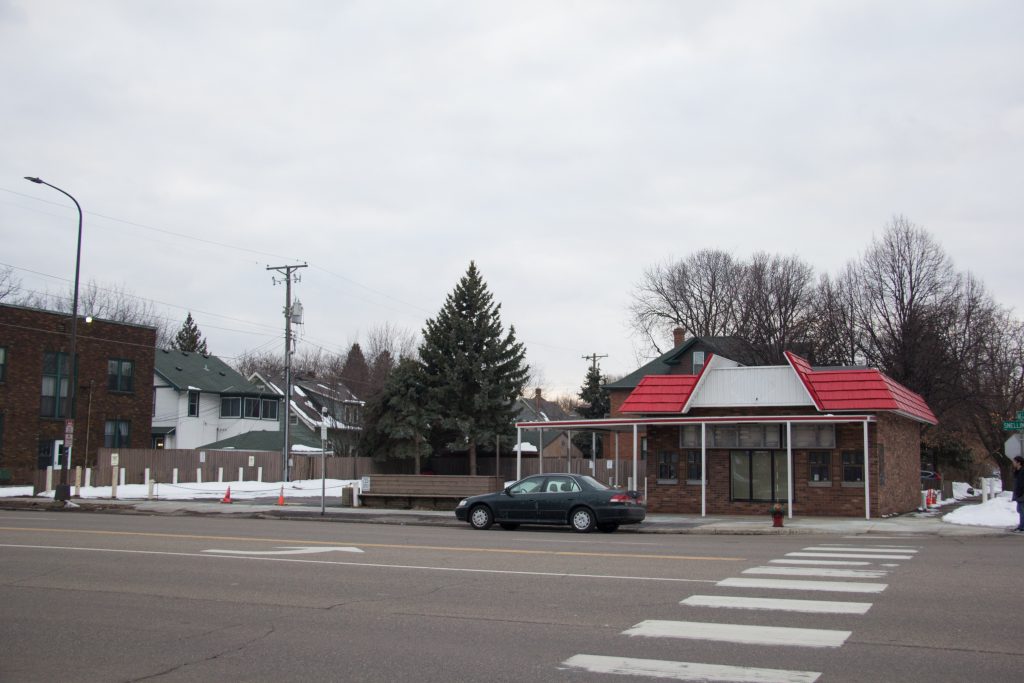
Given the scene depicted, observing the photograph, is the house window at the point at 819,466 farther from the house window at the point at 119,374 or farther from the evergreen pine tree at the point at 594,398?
the evergreen pine tree at the point at 594,398

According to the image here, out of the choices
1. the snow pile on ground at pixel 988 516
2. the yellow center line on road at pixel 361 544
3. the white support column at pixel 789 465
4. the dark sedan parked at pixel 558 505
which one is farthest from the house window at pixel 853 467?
the yellow center line on road at pixel 361 544

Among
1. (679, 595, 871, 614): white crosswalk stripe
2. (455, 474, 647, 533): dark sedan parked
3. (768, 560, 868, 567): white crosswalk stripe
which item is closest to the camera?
(679, 595, 871, 614): white crosswalk stripe

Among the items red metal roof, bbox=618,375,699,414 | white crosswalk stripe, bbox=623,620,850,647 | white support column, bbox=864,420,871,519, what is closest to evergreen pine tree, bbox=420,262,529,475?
red metal roof, bbox=618,375,699,414

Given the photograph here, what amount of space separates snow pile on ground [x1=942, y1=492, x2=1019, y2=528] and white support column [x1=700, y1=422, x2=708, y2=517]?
6.40 m

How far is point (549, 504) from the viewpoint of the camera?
21406mm

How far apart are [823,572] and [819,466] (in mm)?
14907

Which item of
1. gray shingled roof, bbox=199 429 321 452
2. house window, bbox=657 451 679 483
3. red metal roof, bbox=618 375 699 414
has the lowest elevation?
house window, bbox=657 451 679 483

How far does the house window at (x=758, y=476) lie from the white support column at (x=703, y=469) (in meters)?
0.78

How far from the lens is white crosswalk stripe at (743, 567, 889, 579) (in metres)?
12.5

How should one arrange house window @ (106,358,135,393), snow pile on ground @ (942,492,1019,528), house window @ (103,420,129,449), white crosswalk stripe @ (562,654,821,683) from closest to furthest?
white crosswalk stripe @ (562,654,821,683), snow pile on ground @ (942,492,1019,528), house window @ (103,420,129,449), house window @ (106,358,135,393)

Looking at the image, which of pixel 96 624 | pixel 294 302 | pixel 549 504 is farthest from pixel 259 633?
pixel 294 302

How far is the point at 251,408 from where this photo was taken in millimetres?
64500

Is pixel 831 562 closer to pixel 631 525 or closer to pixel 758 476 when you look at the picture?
pixel 631 525

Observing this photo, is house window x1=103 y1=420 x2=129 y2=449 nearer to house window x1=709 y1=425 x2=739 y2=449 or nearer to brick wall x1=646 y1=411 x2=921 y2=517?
brick wall x1=646 y1=411 x2=921 y2=517
